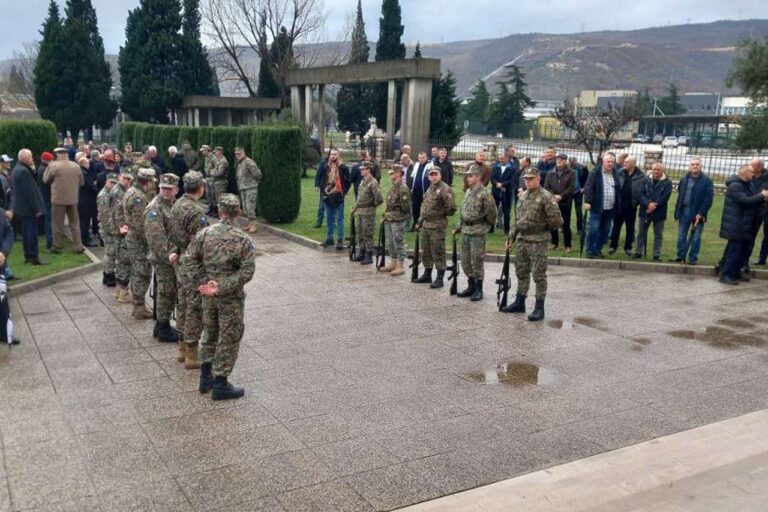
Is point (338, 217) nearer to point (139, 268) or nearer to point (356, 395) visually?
point (139, 268)

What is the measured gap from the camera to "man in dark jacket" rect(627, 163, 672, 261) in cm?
1222

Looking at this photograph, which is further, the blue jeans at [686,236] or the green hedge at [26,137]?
the green hedge at [26,137]

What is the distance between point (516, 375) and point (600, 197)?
6.51 m

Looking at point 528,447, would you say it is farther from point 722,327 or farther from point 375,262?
point 375,262

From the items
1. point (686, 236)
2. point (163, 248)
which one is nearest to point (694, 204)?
point (686, 236)

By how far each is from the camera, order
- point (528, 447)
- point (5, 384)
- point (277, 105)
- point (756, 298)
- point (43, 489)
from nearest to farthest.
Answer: point (43, 489) → point (528, 447) → point (5, 384) → point (756, 298) → point (277, 105)

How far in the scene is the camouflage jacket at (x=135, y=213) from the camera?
854 cm

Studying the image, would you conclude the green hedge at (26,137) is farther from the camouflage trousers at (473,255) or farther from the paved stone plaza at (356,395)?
the camouflage trousers at (473,255)

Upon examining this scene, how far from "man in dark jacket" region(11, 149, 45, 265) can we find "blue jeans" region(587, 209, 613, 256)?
961 centimetres

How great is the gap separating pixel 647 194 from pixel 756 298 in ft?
9.64

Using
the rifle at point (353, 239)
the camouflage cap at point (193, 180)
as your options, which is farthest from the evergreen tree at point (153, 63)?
the camouflage cap at point (193, 180)

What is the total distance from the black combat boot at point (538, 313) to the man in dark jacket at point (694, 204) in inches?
176

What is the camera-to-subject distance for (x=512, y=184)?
47.6ft

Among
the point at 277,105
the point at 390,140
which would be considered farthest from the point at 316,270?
the point at 277,105
